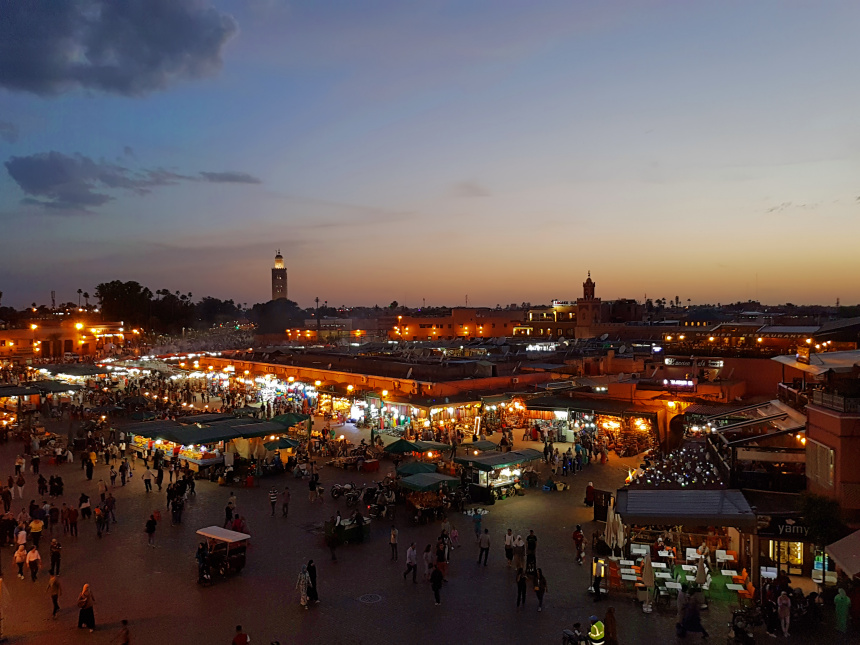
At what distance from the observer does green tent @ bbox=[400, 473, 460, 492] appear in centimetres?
1554

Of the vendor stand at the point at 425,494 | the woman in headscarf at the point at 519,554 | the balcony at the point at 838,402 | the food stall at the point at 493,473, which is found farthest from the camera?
the food stall at the point at 493,473

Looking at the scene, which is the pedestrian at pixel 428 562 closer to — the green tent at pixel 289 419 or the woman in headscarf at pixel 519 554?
the woman in headscarf at pixel 519 554

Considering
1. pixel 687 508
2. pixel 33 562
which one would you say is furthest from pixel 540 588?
pixel 33 562

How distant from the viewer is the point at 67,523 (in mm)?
14633

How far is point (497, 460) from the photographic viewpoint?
57.2 feet

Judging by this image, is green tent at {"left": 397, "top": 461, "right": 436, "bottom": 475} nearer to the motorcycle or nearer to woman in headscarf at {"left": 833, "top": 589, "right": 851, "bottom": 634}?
the motorcycle

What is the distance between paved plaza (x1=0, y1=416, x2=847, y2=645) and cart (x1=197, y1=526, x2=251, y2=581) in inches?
9.1

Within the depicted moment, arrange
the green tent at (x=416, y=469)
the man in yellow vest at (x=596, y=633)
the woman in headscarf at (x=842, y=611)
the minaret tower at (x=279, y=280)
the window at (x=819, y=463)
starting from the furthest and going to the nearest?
the minaret tower at (x=279, y=280) → the green tent at (x=416, y=469) → the window at (x=819, y=463) → the woman in headscarf at (x=842, y=611) → the man in yellow vest at (x=596, y=633)

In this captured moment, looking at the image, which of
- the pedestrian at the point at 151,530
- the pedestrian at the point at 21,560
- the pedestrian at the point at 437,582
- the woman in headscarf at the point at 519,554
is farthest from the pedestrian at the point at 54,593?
the woman in headscarf at the point at 519,554

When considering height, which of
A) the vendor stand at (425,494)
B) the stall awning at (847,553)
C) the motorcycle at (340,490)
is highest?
the stall awning at (847,553)

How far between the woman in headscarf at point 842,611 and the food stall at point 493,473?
8.67 meters

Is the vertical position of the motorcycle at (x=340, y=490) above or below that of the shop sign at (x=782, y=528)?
below

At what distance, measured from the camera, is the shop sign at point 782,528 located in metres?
11.2

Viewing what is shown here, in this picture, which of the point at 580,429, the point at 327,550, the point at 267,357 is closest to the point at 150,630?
the point at 327,550
